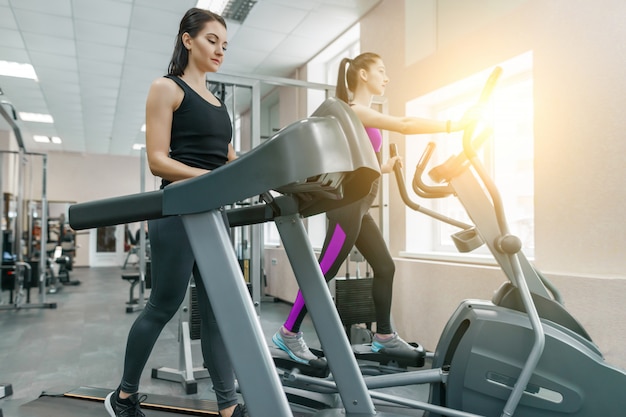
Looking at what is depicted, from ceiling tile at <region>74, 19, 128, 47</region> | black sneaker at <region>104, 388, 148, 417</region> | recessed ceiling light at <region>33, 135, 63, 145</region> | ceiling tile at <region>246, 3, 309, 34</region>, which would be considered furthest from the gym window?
recessed ceiling light at <region>33, 135, 63, 145</region>

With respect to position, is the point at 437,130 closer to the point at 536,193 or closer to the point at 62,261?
the point at 536,193

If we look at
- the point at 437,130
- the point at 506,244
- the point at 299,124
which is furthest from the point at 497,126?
the point at 299,124

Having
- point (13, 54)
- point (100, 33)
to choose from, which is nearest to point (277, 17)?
point (100, 33)

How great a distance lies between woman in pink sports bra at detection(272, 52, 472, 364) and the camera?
2.13 m

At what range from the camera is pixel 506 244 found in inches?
60.6

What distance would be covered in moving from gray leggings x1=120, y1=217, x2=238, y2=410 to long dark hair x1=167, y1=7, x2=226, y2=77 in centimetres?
51

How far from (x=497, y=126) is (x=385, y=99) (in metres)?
0.87

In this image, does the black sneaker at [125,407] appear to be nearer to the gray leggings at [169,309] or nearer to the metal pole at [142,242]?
the gray leggings at [169,309]

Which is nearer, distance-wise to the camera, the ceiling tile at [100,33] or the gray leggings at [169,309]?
the gray leggings at [169,309]

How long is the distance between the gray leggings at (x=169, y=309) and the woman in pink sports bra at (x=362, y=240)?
0.81 meters

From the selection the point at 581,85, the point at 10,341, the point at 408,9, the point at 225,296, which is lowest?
the point at 10,341

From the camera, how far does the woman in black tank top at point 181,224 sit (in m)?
1.36

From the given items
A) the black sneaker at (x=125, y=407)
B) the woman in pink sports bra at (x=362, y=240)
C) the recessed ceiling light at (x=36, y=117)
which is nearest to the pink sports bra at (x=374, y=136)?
the woman in pink sports bra at (x=362, y=240)

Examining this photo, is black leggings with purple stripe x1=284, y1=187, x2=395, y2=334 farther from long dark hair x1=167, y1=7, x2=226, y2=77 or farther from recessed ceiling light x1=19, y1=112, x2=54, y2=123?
recessed ceiling light x1=19, y1=112, x2=54, y2=123
